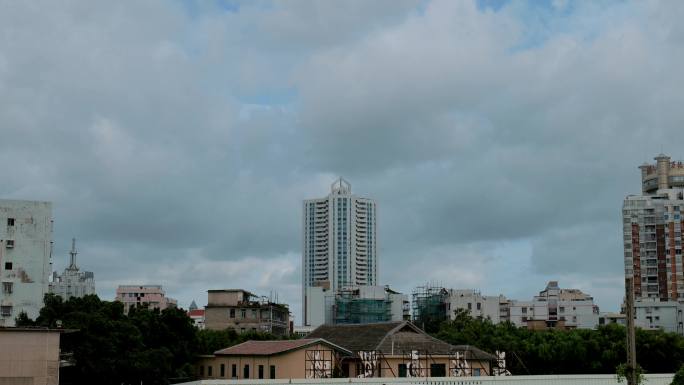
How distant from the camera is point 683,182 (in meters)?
138

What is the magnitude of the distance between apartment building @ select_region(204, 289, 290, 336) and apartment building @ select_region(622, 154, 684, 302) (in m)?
57.5

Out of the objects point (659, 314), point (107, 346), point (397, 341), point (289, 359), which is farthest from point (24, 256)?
point (659, 314)

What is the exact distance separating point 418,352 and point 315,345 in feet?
21.1

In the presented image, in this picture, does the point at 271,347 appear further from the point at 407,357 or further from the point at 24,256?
the point at 24,256

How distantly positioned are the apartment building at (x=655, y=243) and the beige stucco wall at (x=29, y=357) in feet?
340

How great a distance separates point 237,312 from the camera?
102m

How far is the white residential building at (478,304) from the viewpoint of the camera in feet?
415

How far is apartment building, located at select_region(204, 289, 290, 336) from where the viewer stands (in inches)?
4003

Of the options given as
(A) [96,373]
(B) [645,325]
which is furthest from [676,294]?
(A) [96,373]

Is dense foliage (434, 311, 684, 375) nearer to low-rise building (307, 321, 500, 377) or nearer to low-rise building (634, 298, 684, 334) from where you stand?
low-rise building (307, 321, 500, 377)

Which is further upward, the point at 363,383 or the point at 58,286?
the point at 58,286

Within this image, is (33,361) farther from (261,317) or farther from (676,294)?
(676,294)

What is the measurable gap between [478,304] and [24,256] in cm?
7773

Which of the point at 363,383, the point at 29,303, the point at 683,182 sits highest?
the point at 683,182
